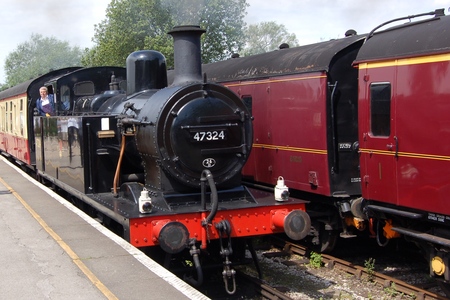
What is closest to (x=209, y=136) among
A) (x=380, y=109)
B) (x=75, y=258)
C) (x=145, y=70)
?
(x=145, y=70)

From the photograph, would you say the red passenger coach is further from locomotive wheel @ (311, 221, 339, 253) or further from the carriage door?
locomotive wheel @ (311, 221, 339, 253)

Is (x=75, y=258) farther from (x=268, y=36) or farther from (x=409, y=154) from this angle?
(x=268, y=36)

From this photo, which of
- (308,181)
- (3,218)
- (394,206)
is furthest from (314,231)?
(3,218)

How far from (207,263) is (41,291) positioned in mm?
2609

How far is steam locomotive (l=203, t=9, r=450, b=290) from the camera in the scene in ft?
19.1

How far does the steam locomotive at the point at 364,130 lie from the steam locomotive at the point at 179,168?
118 cm

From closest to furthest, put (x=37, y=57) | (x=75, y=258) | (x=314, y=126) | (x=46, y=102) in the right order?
(x=75, y=258), (x=314, y=126), (x=46, y=102), (x=37, y=57)

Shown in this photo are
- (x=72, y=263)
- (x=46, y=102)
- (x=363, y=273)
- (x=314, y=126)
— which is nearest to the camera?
(x=72, y=263)

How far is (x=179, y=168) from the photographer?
6.21 metres

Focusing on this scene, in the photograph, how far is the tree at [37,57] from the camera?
8679 centimetres

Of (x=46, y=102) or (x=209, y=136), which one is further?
(x=46, y=102)

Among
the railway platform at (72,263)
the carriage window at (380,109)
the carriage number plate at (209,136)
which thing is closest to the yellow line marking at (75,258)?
the railway platform at (72,263)

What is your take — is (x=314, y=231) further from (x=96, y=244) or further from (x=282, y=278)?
(x=96, y=244)

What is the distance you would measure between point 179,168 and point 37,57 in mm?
95853
